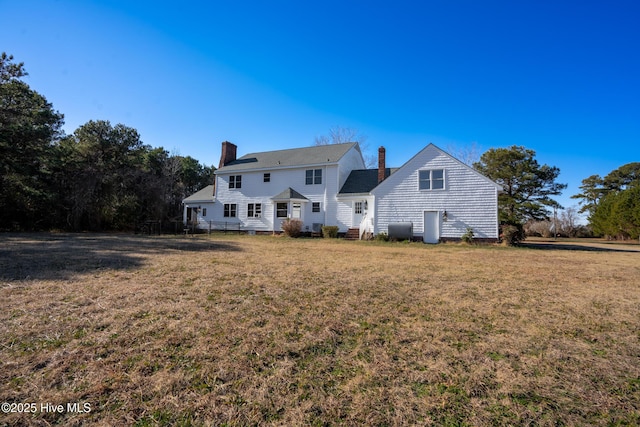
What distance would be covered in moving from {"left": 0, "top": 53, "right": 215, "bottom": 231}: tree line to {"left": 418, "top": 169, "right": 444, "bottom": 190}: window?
23164 mm

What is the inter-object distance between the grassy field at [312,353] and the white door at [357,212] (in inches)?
626

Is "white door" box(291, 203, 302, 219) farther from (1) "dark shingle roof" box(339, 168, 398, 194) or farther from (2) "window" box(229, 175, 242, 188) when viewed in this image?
(2) "window" box(229, 175, 242, 188)

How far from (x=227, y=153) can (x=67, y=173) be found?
1259 centimetres

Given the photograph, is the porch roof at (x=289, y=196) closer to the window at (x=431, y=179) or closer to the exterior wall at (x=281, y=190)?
the exterior wall at (x=281, y=190)

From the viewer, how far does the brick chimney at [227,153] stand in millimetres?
27453

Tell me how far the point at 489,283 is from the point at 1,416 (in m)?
7.51

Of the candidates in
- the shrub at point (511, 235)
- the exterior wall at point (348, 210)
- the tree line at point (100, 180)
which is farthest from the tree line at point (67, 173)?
the shrub at point (511, 235)

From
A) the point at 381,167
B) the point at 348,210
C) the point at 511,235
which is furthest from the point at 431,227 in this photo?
the point at 348,210

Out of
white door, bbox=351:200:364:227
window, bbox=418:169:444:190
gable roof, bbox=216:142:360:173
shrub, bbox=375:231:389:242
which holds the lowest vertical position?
shrub, bbox=375:231:389:242

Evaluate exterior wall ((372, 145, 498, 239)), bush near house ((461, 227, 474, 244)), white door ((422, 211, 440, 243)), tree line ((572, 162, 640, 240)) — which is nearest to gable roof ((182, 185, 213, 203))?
exterior wall ((372, 145, 498, 239))

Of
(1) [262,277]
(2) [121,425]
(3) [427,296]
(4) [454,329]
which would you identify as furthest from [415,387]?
(1) [262,277]

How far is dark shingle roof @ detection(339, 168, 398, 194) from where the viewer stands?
73.0 ft

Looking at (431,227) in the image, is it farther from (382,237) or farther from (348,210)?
(348,210)

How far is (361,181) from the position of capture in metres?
23.3
